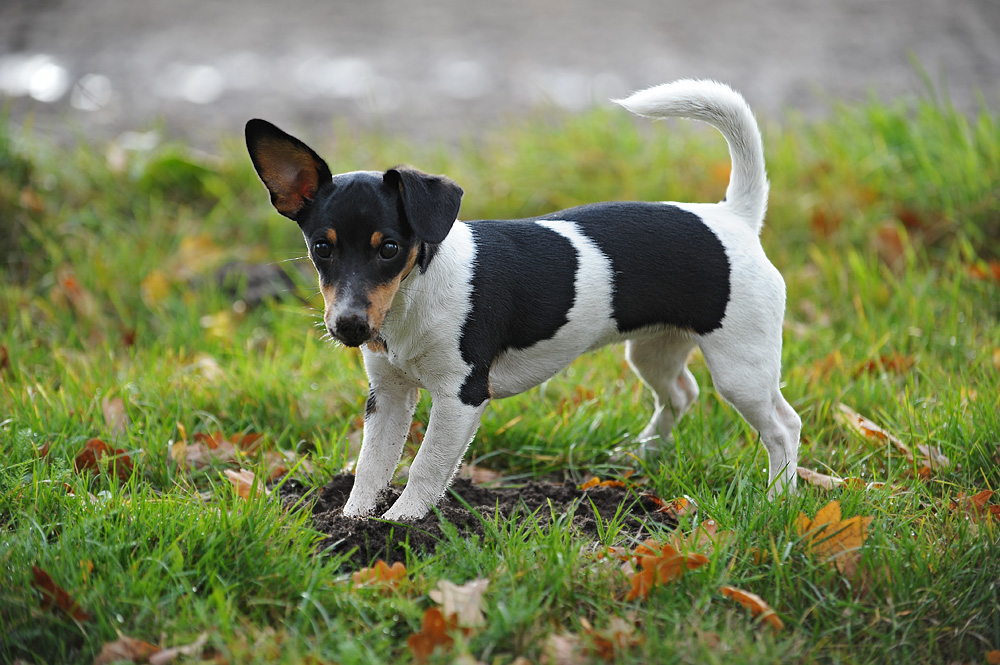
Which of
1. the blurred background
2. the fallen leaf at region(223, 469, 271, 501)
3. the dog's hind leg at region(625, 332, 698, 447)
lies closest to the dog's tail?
the dog's hind leg at region(625, 332, 698, 447)

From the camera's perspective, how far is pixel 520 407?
387 centimetres

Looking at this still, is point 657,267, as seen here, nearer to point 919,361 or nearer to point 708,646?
point 708,646

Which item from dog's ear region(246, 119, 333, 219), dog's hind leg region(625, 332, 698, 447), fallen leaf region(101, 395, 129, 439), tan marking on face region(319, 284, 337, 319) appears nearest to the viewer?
tan marking on face region(319, 284, 337, 319)

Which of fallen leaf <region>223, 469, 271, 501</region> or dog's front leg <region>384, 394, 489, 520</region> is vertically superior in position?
dog's front leg <region>384, 394, 489, 520</region>

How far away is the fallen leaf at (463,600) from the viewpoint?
7.81 feet

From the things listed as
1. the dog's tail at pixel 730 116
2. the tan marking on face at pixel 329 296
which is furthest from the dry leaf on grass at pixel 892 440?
the tan marking on face at pixel 329 296

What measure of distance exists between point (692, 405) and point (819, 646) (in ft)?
5.11

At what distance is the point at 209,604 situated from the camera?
2428 mm

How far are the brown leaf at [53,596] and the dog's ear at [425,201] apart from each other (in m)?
1.36

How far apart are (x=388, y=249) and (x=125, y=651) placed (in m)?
1.26

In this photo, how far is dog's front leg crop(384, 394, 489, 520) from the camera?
9.18 ft

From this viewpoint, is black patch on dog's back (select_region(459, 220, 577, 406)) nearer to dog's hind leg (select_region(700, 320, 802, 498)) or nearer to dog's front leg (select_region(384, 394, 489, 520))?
dog's front leg (select_region(384, 394, 489, 520))

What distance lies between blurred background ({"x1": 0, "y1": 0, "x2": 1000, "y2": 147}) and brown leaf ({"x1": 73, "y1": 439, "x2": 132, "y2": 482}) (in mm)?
3888

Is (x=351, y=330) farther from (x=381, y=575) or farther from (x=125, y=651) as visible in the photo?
(x=125, y=651)
